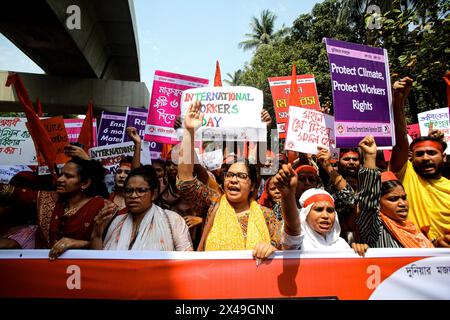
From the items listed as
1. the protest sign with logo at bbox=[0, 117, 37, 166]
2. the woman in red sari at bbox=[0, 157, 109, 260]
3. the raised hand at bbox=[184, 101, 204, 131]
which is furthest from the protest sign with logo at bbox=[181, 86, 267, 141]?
the protest sign with logo at bbox=[0, 117, 37, 166]

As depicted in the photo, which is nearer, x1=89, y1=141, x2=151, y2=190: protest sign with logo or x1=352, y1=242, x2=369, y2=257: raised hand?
x1=352, y1=242, x2=369, y2=257: raised hand

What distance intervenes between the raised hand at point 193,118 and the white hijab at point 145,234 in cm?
68

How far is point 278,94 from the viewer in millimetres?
5781

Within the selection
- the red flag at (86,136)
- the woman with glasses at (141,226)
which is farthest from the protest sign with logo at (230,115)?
the red flag at (86,136)

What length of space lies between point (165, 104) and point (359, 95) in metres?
2.29

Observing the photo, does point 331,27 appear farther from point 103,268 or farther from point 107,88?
point 103,268

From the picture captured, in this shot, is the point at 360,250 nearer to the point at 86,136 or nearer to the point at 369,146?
the point at 369,146

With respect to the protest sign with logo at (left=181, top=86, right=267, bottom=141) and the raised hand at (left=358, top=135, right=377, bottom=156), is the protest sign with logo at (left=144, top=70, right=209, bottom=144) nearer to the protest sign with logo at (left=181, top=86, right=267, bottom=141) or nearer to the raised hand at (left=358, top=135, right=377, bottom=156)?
the protest sign with logo at (left=181, top=86, right=267, bottom=141)

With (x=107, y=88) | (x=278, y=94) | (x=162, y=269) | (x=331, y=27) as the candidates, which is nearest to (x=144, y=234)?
(x=162, y=269)

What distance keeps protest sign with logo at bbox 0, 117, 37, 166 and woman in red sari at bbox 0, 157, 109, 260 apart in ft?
11.3

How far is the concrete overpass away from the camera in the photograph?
29.6 ft

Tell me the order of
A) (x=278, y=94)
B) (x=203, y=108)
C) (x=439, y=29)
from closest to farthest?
(x=203, y=108) → (x=439, y=29) → (x=278, y=94)

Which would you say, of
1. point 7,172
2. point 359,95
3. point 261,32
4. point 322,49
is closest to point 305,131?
point 359,95
